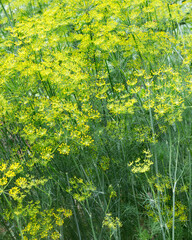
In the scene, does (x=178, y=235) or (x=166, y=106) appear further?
(x=178, y=235)

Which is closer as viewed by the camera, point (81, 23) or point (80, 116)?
point (80, 116)

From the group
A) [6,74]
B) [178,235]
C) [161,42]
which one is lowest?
[178,235]

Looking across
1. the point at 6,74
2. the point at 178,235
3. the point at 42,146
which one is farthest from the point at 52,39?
the point at 178,235

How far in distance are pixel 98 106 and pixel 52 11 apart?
0.94 metres

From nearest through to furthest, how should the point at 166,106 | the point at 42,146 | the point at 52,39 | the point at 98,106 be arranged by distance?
the point at 166,106 → the point at 42,146 → the point at 52,39 → the point at 98,106

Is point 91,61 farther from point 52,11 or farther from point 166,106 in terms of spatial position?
point 166,106

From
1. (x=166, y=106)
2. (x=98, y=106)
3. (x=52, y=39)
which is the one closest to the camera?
(x=166, y=106)

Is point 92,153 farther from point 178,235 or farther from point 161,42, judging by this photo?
point 161,42

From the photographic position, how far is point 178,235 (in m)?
2.31

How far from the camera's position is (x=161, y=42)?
8.50ft

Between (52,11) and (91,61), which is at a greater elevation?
(52,11)

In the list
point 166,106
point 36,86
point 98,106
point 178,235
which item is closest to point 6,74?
point 36,86

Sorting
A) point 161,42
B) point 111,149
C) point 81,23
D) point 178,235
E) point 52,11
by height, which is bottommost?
point 178,235

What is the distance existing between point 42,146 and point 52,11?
1.22m
